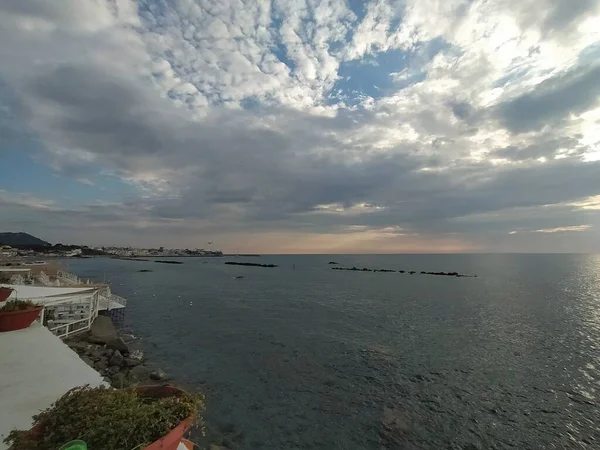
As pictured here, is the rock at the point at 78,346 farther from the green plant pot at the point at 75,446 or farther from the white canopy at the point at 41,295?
the green plant pot at the point at 75,446

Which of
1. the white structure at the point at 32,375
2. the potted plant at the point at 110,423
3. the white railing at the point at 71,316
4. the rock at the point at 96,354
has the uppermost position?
the potted plant at the point at 110,423

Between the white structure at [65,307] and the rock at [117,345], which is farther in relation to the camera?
Answer: the rock at [117,345]

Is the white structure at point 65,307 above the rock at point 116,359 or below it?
above

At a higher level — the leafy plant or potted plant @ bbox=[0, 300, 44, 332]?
the leafy plant

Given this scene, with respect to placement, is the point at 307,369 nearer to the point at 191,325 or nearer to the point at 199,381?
the point at 199,381

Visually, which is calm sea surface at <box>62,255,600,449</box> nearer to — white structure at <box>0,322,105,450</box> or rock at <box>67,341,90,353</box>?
rock at <box>67,341,90,353</box>

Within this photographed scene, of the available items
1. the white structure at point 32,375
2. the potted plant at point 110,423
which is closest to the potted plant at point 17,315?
the white structure at point 32,375

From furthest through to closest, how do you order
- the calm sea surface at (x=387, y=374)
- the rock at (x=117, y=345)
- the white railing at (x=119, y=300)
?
the white railing at (x=119, y=300), the rock at (x=117, y=345), the calm sea surface at (x=387, y=374)

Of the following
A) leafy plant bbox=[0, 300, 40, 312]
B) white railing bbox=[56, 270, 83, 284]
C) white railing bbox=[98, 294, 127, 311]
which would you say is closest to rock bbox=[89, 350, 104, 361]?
leafy plant bbox=[0, 300, 40, 312]
